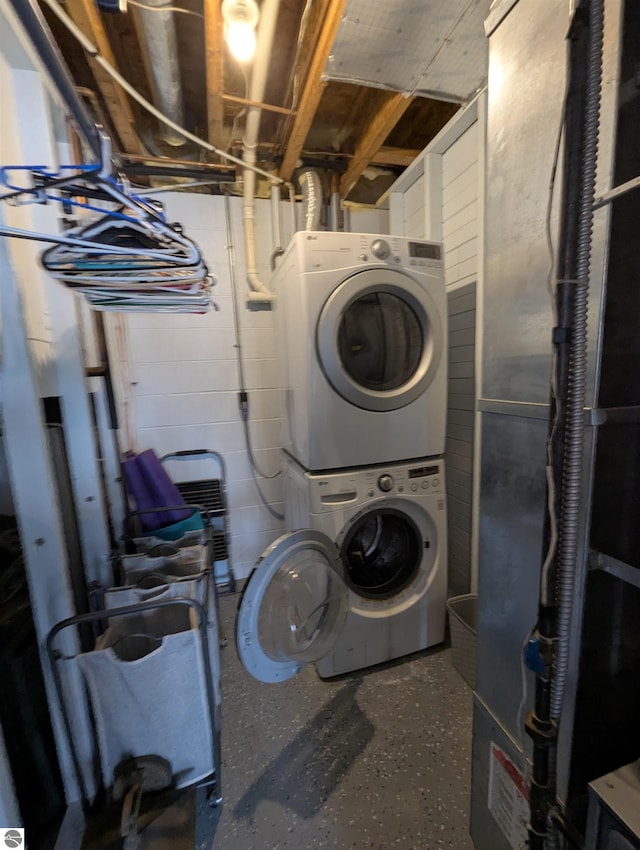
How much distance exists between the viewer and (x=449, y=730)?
4.74 ft

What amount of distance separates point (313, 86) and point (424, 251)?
2.54 ft

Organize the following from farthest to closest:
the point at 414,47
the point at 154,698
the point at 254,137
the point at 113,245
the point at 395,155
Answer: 1. the point at 395,155
2. the point at 254,137
3. the point at 414,47
4. the point at 154,698
5. the point at 113,245

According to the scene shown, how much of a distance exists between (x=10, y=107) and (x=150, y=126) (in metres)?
0.95

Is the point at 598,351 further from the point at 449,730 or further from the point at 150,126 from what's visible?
the point at 150,126

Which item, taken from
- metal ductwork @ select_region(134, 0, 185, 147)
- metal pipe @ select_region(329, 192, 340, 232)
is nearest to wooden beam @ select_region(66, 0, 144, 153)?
metal ductwork @ select_region(134, 0, 185, 147)

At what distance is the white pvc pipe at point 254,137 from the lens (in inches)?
→ 50.7

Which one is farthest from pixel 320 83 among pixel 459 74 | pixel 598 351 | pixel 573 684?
pixel 573 684

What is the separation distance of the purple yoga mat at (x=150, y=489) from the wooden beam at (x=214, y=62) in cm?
168

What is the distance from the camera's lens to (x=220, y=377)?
7.84 ft

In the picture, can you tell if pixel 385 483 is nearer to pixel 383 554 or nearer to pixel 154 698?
pixel 383 554

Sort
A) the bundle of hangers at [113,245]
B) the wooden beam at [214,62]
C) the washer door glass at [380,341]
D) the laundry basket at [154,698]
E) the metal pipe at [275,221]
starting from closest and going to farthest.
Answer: the bundle of hangers at [113,245]
the laundry basket at [154,698]
the wooden beam at [214,62]
the washer door glass at [380,341]
the metal pipe at [275,221]

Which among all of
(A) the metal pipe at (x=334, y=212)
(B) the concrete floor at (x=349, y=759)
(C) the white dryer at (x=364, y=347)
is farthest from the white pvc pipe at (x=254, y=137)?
(B) the concrete floor at (x=349, y=759)

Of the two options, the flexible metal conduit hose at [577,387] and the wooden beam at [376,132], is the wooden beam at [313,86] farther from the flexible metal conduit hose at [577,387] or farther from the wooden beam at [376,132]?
the flexible metal conduit hose at [577,387]

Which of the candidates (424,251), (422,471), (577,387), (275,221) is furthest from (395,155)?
(577,387)
